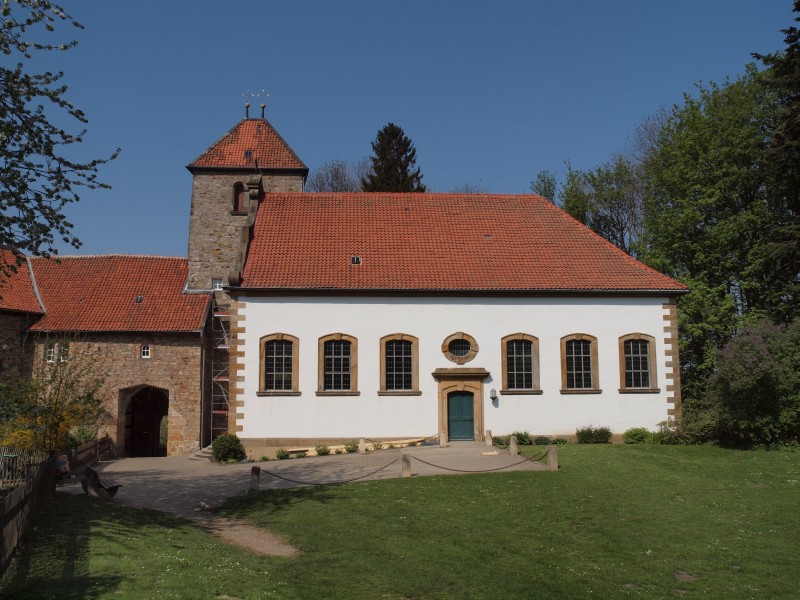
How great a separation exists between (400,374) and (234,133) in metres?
17.5

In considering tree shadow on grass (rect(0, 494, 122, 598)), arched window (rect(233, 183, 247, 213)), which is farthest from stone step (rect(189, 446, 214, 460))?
tree shadow on grass (rect(0, 494, 122, 598))

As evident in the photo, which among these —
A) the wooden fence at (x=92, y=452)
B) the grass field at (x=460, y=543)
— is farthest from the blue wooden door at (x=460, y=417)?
the wooden fence at (x=92, y=452)

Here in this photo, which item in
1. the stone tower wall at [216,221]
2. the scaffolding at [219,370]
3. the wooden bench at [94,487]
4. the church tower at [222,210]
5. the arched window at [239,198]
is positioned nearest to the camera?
the wooden bench at [94,487]

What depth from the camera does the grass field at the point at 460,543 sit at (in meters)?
9.28

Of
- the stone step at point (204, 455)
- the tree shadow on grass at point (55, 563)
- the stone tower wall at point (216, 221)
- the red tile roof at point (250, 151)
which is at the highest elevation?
the red tile roof at point (250, 151)

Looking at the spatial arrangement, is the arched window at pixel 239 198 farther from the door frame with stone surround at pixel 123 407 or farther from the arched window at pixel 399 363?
the arched window at pixel 399 363

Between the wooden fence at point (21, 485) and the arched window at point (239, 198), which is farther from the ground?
the arched window at point (239, 198)

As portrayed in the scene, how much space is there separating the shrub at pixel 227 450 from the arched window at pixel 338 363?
3.67 metres

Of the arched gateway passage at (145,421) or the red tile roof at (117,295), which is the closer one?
the red tile roof at (117,295)

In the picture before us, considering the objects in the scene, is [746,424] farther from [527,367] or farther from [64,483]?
[64,483]

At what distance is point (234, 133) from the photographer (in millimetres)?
35219

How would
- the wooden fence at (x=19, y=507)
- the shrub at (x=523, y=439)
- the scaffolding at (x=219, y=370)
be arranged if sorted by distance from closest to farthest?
the wooden fence at (x=19, y=507) < the shrub at (x=523, y=439) < the scaffolding at (x=219, y=370)

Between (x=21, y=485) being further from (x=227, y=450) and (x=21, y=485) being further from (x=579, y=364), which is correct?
(x=579, y=364)

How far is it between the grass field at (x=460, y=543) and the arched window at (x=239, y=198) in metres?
19.5
